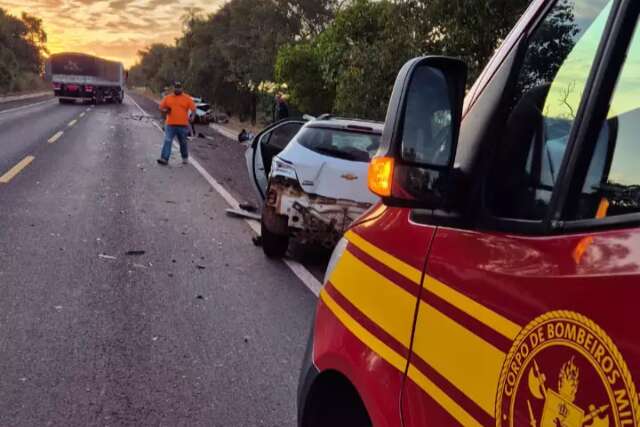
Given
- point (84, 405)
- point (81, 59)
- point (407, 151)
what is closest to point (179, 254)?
point (84, 405)

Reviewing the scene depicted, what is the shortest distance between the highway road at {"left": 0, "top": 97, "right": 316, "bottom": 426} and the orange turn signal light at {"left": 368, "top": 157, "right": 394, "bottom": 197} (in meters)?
2.22

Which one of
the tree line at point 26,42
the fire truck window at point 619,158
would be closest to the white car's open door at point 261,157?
the fire truck window at point 619,158

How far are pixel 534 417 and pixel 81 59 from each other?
1993 inches

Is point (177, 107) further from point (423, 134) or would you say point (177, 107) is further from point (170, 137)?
point (423, 134)

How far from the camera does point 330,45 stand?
18.3 meters

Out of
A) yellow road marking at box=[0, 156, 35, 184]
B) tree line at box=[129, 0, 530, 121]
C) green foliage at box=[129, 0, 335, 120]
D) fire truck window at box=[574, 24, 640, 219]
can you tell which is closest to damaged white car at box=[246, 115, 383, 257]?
tree line at box=[129, 0, 530, 121]

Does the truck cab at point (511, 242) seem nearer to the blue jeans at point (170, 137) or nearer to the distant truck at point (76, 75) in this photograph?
the blue jeans at point (170, 137)

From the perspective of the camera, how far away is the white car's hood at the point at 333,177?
6.64 metres

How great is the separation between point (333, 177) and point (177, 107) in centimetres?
1012

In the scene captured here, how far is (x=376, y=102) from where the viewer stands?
14.7 metres

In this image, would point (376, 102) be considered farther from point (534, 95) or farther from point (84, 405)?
point (534, 95)

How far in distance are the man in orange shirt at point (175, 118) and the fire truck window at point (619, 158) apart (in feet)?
48.6

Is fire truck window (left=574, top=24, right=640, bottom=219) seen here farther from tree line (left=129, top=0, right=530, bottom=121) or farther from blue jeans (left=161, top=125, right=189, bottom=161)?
blue jeans (left=161, top=125, right=189, bottom=161)

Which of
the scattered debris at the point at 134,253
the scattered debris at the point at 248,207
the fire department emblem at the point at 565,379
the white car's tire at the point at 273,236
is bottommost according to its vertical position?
the scattered debris at the point at 248,207
